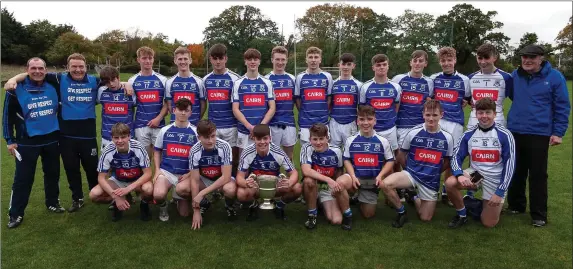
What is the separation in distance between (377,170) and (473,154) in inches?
40.0

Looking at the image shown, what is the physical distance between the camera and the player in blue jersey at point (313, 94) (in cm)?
489

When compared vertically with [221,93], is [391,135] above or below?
below

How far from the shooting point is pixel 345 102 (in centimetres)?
490

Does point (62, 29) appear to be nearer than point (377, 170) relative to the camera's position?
No

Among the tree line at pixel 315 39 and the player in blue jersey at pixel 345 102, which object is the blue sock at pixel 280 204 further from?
the tree line at pixel 315 39

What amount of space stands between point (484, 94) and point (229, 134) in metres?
3.05

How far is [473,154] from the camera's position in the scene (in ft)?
13.9

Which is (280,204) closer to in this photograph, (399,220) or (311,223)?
(311,223)

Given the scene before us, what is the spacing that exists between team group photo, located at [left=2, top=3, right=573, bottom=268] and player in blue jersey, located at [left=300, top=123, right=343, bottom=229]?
15 millimetres

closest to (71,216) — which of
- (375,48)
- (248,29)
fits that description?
(375,48)

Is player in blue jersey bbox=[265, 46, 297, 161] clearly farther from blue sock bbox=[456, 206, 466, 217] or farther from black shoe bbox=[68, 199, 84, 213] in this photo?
black shoe bbox=[68, 199, 84, 213]

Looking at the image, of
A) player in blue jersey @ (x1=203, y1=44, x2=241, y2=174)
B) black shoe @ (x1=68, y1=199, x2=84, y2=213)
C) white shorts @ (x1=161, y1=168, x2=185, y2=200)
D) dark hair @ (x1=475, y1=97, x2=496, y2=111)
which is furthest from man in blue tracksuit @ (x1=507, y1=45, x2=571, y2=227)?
black shoe @ (x1=68, y1=199, x2=84, y2=213)

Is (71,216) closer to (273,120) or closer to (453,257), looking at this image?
(273,120)

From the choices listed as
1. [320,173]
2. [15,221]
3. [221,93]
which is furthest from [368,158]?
[15,221]
